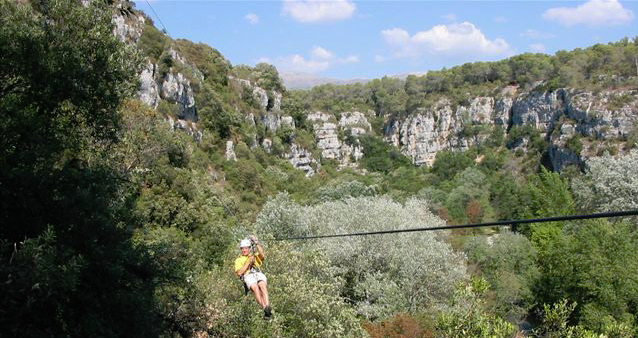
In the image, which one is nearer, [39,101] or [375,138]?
[39,101]


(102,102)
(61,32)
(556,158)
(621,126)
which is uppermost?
(61,32)

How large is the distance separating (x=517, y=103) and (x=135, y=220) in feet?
394

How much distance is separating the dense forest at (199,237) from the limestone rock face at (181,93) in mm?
1099

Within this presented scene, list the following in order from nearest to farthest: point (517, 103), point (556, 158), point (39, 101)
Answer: point (39, 101) < point (556, 158) < point (517, 103)

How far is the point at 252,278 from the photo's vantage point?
8711mm

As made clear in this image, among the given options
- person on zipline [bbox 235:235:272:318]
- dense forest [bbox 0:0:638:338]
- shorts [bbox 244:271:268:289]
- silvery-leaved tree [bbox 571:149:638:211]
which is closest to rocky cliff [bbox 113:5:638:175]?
dense forest [bbox 0:0:638:338]

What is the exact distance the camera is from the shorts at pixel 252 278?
866 cm

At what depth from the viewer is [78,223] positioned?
10.3 m

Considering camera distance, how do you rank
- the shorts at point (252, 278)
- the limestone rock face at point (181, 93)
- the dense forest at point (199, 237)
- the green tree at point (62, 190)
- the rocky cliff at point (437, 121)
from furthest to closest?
the rocky cliff at point (437, 121)
the limestone rock face at point (181, 93)
the dense forest at point (199, 237)
the shorts at point (252, 278)
the green tree at point (62, 190)

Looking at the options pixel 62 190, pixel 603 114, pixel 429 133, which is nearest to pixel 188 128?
pixel 62 190

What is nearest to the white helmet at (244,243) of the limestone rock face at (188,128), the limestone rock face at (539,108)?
the limestone rock face at (188,128)

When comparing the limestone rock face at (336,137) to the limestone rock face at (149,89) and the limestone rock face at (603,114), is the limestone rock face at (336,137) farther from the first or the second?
the limestone rock face at (149,89)

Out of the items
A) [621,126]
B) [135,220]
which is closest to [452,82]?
[621,126]

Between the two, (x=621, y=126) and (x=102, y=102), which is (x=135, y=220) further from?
(x=621, y=126)
